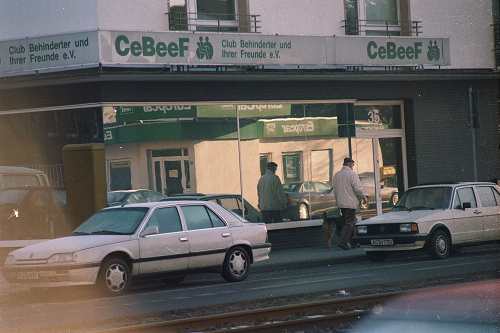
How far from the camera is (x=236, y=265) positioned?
34.9ft

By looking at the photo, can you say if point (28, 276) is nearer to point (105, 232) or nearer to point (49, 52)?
point (105, 232)

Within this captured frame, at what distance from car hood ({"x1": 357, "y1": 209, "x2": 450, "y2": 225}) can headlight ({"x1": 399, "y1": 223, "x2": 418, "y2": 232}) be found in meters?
0.08

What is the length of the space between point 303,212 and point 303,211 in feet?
0.09

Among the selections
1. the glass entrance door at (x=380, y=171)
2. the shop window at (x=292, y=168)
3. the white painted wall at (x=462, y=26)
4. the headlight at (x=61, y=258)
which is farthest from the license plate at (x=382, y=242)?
the white painted wall at (x=462, y=26)

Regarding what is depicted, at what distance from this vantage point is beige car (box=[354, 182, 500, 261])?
40.1 ft

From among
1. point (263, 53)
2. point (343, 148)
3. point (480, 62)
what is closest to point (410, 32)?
point (480, 62)

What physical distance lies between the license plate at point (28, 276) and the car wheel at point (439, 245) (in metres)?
7.25

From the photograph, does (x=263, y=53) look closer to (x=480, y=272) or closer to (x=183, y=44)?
(x=183, y=44)

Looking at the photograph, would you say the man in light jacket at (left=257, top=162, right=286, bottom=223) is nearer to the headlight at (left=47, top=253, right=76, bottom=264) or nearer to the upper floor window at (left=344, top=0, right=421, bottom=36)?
the upper floor window at (left=344, top=0, right=421, bottom=36)

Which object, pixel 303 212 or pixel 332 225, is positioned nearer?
pixel 332 225

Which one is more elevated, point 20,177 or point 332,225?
point 20,177

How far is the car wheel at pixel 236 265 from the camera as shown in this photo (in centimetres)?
1050

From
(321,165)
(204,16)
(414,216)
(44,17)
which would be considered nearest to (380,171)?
(321,165)

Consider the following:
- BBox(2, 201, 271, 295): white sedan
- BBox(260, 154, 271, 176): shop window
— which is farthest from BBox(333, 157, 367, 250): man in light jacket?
BBox(2, 201, 271, 295): white sedan
